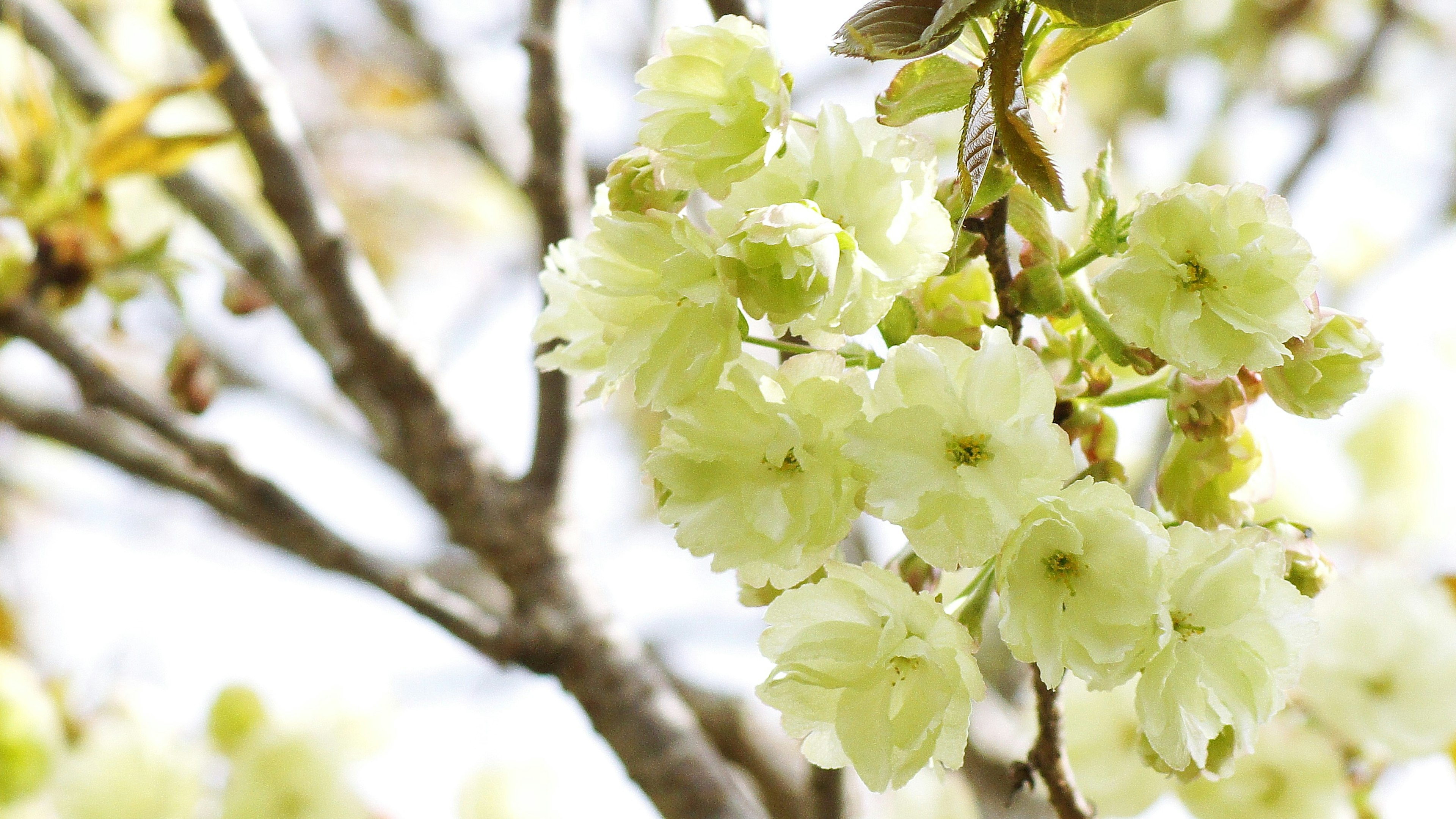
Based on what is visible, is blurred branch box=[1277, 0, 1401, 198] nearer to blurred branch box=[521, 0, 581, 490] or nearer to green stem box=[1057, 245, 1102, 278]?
blurred branch box=[521, 0, 581, 490]

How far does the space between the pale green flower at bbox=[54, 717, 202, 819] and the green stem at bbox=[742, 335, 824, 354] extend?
134 cm

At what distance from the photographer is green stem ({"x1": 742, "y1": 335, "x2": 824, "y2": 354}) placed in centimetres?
59

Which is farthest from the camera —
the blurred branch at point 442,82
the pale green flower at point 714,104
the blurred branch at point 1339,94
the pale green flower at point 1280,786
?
the blurred branch at point 442,82

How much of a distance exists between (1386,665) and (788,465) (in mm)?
834

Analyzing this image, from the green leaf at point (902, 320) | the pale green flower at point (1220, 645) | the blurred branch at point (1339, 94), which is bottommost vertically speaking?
the blurred branch at point (1339, 94)

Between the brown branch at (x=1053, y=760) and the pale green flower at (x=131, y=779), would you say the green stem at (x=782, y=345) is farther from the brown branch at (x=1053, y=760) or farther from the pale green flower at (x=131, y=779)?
the pale green flower at (x=131, y=779)

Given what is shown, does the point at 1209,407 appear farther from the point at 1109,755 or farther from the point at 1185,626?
the point at 1109,755

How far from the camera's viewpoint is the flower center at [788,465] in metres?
0.55

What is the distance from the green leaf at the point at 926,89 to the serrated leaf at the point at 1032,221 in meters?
0.06

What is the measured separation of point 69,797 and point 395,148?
6.99 ft

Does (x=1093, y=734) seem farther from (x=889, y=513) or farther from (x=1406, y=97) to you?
(x=1406, y=97)

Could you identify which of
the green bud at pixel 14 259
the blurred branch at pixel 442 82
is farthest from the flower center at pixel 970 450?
the blurred branch at pixel 442 82

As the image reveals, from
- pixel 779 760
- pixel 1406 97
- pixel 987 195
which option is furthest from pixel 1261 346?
pixel 1406 97

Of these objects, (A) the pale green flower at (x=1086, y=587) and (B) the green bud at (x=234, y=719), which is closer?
(A) the pale green flower at (x=1086, y=587)
